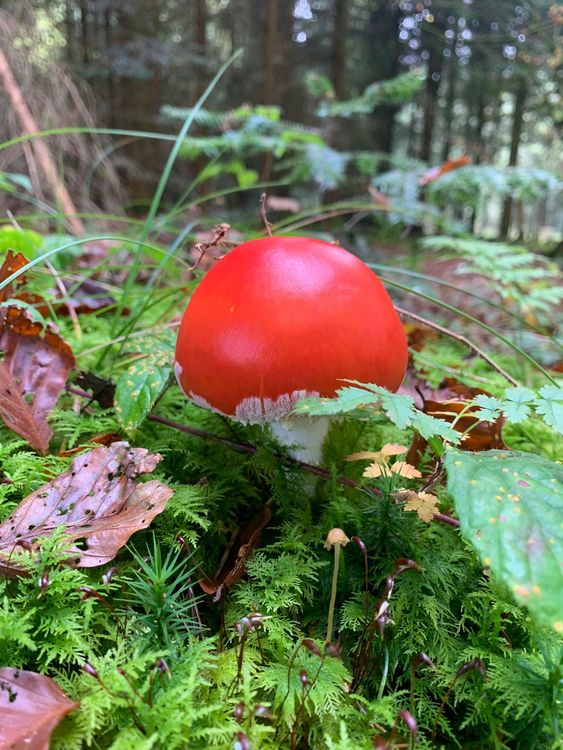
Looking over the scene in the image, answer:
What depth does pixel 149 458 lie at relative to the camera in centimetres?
121

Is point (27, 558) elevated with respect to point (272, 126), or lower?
lower

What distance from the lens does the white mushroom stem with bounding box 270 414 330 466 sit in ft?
4.37

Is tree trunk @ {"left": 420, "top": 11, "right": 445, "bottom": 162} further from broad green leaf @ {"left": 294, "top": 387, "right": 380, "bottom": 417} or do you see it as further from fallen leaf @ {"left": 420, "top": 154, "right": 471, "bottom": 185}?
broad green leaf @ {"left": 294, "top": 387, "right": 380, "bottom": 417}

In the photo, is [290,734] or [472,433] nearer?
[290,734]

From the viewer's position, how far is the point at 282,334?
110 centimetres

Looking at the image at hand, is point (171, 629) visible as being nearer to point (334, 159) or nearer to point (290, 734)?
point (290, 734)

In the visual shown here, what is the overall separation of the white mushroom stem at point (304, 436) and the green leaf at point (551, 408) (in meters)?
0.53

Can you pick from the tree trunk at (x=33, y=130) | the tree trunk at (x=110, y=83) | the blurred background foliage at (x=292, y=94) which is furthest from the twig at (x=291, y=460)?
the tree trunk at (x=110, y=83)

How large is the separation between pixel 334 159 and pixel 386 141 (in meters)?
8.69

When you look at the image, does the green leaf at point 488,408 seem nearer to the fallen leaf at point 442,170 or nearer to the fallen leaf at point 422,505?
the fallen leaf at point 422,505

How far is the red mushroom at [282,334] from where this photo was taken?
1.10m

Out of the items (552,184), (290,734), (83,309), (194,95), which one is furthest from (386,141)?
(290,734)

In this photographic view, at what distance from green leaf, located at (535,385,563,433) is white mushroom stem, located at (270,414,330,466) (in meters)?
0.53

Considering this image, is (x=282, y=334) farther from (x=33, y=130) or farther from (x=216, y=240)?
(x=33, y=130)
